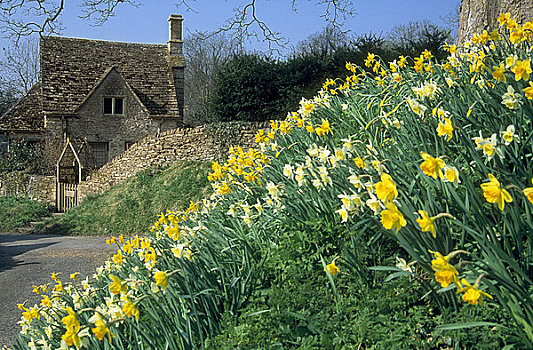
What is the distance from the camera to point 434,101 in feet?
12.2

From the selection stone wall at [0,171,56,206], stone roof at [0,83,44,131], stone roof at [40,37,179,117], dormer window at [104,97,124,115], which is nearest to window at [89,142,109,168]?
dormer window at [104,97,124,115]

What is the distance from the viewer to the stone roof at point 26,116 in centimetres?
2727

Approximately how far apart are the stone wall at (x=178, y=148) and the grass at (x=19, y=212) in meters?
2.46

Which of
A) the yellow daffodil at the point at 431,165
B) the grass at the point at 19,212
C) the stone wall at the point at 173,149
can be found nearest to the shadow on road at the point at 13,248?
the grass at the point at 19,212

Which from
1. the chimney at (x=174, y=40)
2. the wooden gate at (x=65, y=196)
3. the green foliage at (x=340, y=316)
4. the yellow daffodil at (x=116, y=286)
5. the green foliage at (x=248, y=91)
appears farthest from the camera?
the chimney at (x=174, y=40)

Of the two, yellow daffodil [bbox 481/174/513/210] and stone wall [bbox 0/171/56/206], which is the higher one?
yellow daffodil [bbox 481/174/513/210]

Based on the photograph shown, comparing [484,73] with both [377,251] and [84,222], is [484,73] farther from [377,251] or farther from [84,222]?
[84,222]

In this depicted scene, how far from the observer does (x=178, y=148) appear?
1769 cm

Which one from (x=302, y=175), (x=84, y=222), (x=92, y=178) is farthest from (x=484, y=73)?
(x=92, y=178)

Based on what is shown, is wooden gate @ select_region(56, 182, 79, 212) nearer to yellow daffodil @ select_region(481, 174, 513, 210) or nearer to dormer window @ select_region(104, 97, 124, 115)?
dormer window @ select_region(104, 97, 124, 115)

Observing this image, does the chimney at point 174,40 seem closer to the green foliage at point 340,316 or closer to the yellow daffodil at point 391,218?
the green foliage at point 340,316

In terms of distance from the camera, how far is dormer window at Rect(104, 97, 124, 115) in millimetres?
26438

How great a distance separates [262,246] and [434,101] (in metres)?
1.64

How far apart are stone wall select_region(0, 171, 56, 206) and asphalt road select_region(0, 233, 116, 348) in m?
7.09
